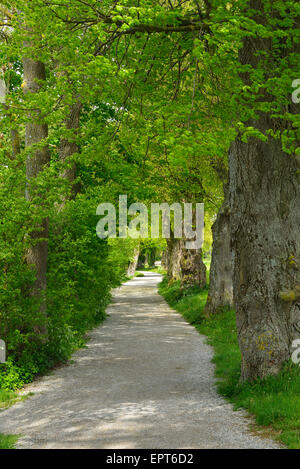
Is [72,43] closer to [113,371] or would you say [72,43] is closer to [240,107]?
[240,107]

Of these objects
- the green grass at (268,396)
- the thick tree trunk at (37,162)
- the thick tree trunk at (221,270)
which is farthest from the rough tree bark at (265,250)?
the thick tree trunk at (221,270)

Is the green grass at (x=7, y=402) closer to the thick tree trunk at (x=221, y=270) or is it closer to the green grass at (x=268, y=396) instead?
the green grass at (x=268, y=396)

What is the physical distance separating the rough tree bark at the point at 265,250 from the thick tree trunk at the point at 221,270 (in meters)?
8.58

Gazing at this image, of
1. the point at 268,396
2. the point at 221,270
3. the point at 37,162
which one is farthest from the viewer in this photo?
the point at 221,270

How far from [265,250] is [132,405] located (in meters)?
3.21

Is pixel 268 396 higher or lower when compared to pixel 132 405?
higher

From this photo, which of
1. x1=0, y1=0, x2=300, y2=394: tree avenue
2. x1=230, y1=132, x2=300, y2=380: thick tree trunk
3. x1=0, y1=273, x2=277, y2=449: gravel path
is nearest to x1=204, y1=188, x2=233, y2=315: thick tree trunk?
x1=0, y1=273, x2=277, y2=449: gravel path

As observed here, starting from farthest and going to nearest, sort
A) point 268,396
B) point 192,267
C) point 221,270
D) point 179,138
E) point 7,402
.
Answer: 1. point 192,267
2. point 221,270
3. point 7,402
4. point 179,138
5. point 268,396

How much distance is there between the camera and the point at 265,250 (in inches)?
307

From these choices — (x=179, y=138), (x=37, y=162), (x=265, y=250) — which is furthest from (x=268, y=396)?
(x=37, y=162)

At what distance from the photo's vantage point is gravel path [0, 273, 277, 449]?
5.90 metres

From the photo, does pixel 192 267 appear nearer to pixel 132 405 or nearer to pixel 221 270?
pixel 221 270
